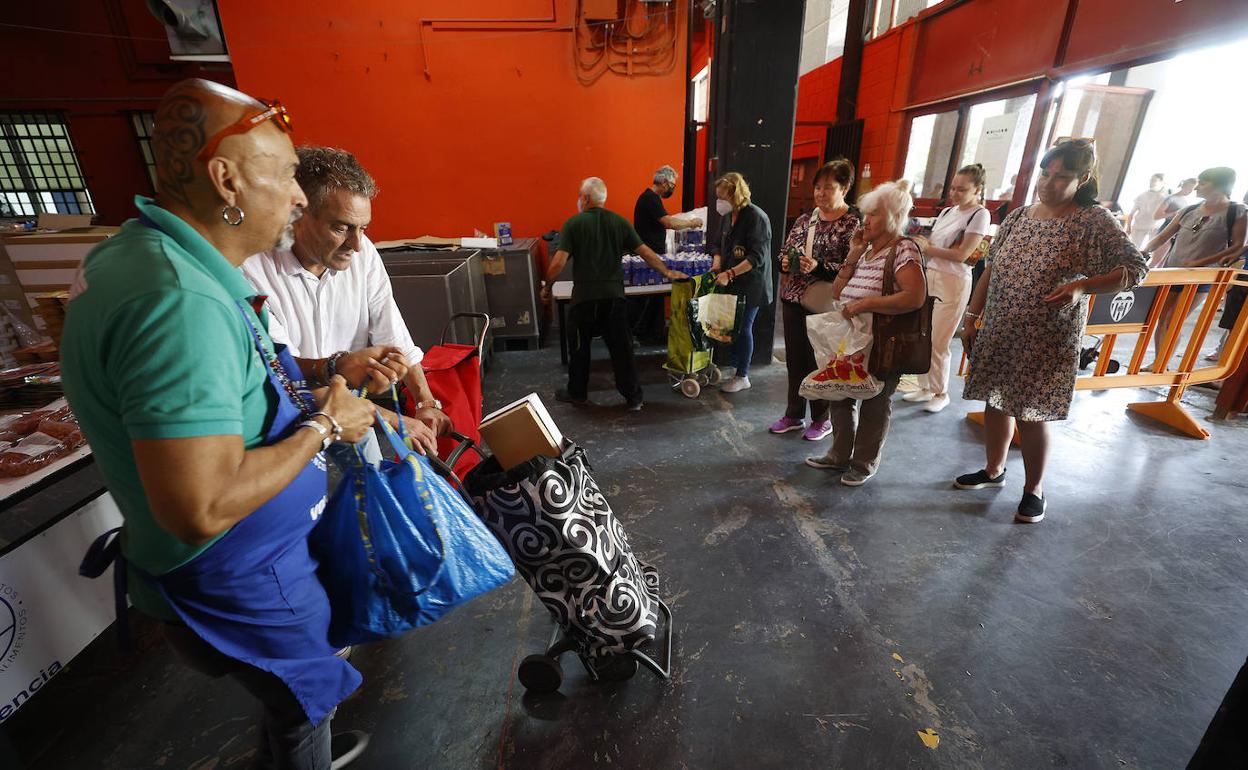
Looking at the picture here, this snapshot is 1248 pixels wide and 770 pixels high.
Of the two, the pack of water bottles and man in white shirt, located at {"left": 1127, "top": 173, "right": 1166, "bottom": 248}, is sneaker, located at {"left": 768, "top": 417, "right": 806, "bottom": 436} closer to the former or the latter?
the pack of water bottles

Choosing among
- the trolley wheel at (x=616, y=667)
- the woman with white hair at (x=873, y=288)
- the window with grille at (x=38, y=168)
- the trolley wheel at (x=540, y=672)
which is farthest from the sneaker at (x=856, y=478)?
the window with grille at (x=38, y=168)

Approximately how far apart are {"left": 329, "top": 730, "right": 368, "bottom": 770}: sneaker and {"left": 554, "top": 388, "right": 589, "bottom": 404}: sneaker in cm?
290

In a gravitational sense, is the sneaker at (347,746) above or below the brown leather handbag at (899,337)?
below

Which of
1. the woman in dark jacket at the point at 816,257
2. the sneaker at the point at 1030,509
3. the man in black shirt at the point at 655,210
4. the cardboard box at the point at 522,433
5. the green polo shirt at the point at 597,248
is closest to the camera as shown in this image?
the cardboard box at the point at 522,433

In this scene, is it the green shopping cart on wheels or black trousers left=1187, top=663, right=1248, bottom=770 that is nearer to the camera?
black trousers left=1187, top=663, right=1248, bottom=770

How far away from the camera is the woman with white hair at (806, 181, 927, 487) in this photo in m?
2.51

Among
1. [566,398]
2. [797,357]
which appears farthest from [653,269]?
[797,357]

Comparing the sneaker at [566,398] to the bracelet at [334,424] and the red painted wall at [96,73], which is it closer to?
the bracelet at [334,424]

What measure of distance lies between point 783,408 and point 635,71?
15.3 feet

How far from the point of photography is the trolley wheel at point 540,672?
5.87ft

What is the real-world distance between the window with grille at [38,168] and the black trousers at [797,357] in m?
12.4

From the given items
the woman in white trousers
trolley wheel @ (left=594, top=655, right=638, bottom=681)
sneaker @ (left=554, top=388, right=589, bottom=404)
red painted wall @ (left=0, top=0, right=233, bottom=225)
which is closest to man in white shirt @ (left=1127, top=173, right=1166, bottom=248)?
the woman in white trousers

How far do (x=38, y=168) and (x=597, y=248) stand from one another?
11.7m

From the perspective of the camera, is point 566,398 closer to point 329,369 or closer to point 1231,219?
point 329,369
